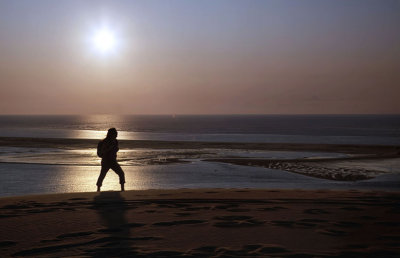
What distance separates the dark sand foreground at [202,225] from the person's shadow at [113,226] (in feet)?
0.04

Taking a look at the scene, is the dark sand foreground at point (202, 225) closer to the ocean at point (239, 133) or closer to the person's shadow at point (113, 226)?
the person's shadow at point (113, 226)

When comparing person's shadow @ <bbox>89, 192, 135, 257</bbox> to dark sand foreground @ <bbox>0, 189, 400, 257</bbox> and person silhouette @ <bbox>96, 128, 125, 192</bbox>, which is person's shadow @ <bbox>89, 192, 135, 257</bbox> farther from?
person silhouette @ <bbox>96, 128, 125, 192</bbox>

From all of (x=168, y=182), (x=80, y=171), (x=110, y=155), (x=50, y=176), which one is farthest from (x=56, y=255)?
(x=80, y=171)

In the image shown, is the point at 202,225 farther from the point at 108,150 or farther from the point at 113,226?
the point at 108,150

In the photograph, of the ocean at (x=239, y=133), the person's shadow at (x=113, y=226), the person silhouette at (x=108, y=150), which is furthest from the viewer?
the ocean at (x=239, y=133)

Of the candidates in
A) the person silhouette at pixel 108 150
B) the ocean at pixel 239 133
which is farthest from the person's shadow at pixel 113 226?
the ocean at pixel 239 133

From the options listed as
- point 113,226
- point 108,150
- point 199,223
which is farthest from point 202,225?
point 108,150

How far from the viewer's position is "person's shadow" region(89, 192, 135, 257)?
6168 mm

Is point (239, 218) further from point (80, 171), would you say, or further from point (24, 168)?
point (24, 168)

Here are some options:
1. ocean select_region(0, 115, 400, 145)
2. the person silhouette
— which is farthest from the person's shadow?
ocean select_region(0, 115, 400, 145)

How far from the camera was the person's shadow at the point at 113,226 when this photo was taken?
6168 mm

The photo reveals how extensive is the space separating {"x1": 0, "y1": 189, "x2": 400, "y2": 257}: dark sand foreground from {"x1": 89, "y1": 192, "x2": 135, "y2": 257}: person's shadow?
0.5 inches

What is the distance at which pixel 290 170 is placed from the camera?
2117cm

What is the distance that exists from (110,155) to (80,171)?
29.2ft
